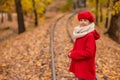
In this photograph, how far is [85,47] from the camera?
5625 millimetres

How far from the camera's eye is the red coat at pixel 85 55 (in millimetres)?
5531

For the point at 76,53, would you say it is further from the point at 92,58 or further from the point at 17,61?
the point at 17,61

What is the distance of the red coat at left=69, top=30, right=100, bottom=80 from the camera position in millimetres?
5531

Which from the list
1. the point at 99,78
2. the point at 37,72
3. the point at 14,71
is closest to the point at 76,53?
the point at 99,78

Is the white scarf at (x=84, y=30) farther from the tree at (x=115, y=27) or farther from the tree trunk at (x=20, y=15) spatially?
the tree trunk at (x=20, y=15)

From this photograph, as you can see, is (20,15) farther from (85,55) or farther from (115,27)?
(85,55)

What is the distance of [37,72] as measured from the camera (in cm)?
965

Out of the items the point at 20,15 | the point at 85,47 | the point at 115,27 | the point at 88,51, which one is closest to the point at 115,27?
the point at 115,27

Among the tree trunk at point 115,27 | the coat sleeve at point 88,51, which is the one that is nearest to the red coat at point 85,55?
the coat sleeve at point 88,51

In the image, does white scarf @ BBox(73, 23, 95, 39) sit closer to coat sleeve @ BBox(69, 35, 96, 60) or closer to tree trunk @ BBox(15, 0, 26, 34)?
coat sleeve @ BBox(69, 35, 96, 60)

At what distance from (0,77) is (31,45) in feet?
16.8

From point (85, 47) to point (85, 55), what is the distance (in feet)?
0.56

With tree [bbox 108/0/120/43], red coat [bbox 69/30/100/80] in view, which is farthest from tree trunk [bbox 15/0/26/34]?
red coat [bbox 69/30/100/80]

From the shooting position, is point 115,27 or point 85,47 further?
point 115,27
